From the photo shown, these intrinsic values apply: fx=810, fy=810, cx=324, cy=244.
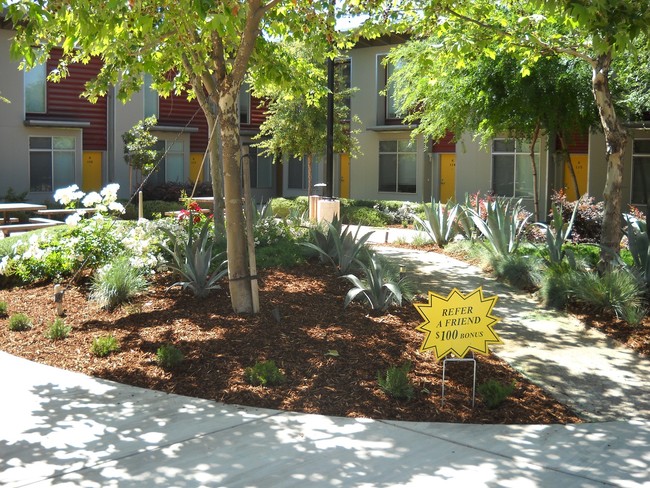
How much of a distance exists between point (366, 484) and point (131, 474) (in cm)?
151

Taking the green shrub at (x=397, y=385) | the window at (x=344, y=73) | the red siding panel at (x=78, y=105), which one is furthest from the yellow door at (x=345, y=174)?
the green shrub at (x=397, y=385)

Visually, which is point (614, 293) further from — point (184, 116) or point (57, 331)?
point (184, 116)

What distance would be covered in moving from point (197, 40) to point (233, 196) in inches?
101

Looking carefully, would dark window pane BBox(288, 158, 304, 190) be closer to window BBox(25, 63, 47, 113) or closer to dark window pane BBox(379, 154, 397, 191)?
dark window pane BBox(379, 154, 397, 191)

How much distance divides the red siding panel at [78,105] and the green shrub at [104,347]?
22.6 meters

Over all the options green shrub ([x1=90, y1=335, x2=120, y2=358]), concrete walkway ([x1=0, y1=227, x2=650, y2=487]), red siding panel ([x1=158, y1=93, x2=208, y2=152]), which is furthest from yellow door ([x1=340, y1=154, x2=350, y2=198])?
concrete walkway ([x1=0, y1=227, x2=650, y2=487])

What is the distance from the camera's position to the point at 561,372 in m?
7.64

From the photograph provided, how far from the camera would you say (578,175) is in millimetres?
24656

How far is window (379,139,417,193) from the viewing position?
2988 cm

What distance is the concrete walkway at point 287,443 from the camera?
521 centimetres

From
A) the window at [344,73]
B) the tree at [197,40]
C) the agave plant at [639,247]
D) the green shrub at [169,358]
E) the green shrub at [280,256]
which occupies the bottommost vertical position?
the green shrub at [169,358]

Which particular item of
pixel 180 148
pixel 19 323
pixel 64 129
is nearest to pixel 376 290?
pixel 19 323

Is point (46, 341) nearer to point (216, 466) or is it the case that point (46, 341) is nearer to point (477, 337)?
point (216, 466)

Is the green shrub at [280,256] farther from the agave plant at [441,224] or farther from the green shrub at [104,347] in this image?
the green shrub at [104,347]
